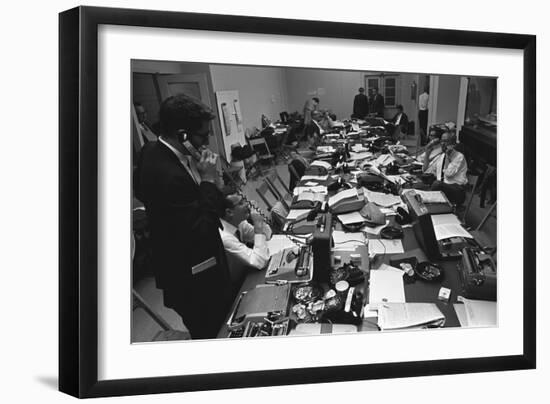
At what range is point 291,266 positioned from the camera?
190 cm

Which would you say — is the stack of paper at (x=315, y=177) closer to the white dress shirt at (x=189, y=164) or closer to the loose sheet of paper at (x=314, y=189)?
the loose sheet of paper at (x=314, y=189)

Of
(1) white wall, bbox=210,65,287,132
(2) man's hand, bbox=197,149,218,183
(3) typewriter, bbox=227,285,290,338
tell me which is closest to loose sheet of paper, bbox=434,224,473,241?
(3) typewriter, bbox=227,285,290,338

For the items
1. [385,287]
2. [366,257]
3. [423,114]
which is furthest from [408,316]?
[423,114]

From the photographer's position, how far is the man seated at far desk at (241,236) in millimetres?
1829

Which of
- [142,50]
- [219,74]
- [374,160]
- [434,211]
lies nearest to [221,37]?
[219,74]

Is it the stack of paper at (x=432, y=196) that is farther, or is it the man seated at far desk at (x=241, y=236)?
the stack of paper at (x=432, y=196)

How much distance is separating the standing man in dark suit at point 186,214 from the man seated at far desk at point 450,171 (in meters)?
0.80

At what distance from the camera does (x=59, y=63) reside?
164 cm

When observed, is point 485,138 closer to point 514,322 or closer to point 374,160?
point 374,160

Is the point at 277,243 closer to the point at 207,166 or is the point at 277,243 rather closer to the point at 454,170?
the point at 207,166

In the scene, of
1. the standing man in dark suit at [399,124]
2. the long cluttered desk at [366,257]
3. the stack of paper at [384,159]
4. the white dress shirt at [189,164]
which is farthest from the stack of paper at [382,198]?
the white dress shirt at [189,164]

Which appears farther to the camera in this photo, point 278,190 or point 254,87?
point 278,190

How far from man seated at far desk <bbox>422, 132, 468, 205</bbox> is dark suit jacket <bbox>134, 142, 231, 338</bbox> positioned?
0.80 m

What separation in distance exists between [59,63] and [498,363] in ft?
5.98
